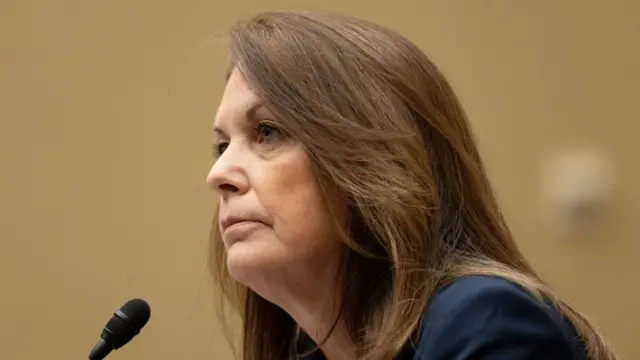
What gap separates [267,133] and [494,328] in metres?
0.39

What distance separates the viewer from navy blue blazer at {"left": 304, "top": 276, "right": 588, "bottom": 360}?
42.6 inches

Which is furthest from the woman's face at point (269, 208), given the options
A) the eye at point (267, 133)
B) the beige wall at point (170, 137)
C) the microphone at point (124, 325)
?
A: the beige wall at point (170, 137)

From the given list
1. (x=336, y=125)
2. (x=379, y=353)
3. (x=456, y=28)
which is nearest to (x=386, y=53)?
(x=336, y=125)

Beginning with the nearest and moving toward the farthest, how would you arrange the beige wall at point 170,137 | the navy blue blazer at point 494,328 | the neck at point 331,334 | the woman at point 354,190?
the navy blue blazer at point 494,328 < the woman at point 354,190 < the neck at point 331,334 < the beige wall at point 170,137

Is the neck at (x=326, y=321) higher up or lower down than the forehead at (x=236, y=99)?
lower down

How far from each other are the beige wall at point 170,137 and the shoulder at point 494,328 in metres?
1.05

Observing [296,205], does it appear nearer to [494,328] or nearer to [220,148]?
[220,148]

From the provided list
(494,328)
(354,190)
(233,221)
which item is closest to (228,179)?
(233,221)

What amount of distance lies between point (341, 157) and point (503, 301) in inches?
10.9

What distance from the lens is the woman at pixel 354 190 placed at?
124cm

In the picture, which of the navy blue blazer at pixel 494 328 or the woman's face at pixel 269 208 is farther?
the woman's face at pixel 269 208

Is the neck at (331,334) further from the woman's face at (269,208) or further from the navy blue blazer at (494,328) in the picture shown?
the navy blue blazer at (494,328)

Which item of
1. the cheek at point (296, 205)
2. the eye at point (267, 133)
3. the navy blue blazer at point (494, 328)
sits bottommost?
the navy blue blazer at point (494, 328)

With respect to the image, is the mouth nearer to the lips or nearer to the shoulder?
the lips
